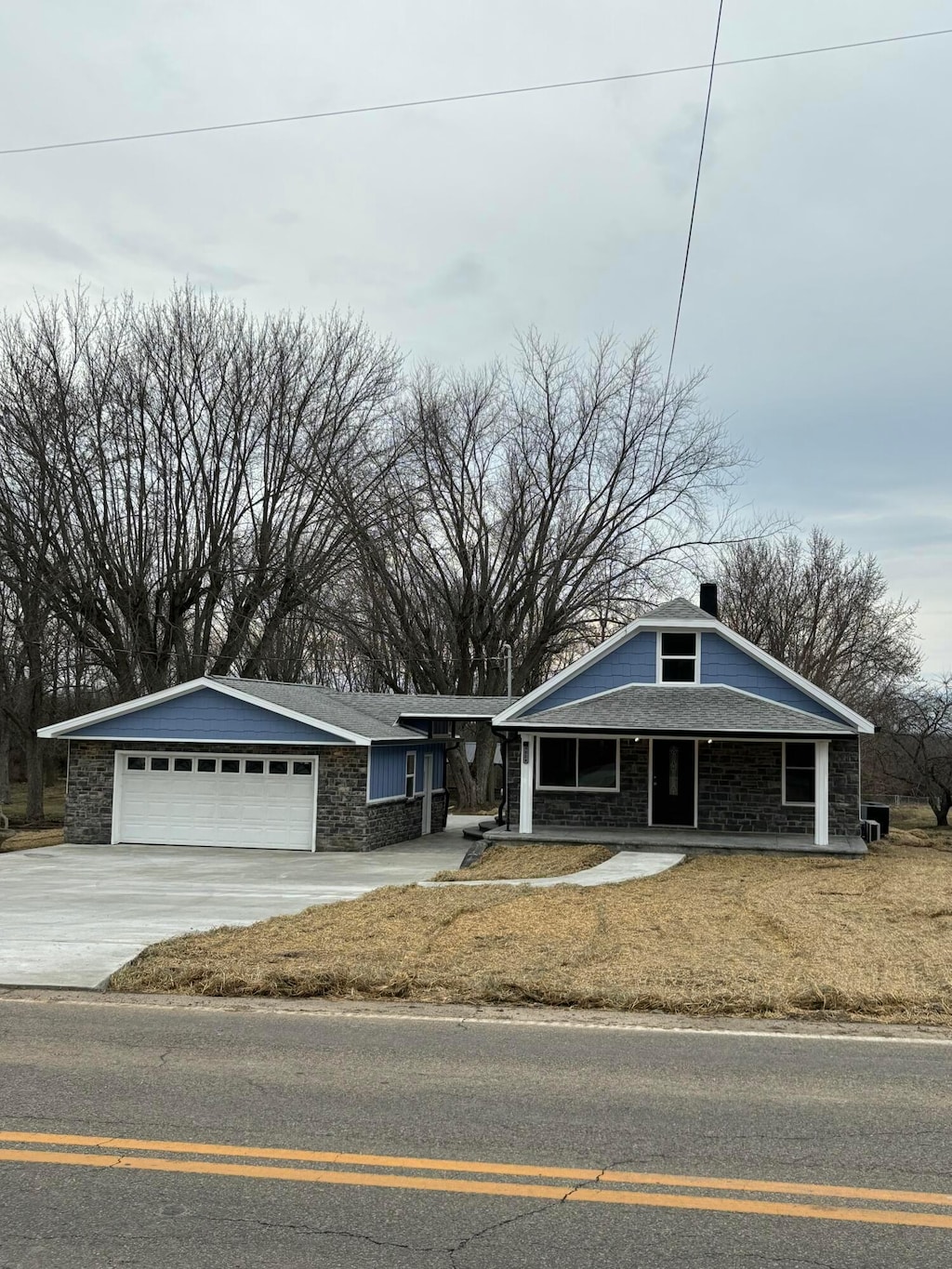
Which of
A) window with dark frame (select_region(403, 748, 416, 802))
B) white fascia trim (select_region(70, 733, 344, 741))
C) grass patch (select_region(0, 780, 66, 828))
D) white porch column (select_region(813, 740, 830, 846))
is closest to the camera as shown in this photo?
white porch column (select_region(813, 740, 830, 846))

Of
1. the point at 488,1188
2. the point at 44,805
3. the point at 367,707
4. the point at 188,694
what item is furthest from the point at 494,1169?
the point at 44,805

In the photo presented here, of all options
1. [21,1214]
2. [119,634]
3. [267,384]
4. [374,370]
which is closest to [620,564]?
[374,370]

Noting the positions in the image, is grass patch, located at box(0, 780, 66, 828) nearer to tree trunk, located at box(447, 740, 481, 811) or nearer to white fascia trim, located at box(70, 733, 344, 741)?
white fascia trim, located at box(70, 733, 344, 741)

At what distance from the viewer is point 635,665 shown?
24.0 m

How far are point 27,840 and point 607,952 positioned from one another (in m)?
19.2

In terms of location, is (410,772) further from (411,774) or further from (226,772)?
(226,772)

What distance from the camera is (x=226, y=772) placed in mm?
24359

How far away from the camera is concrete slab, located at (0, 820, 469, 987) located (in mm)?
11094

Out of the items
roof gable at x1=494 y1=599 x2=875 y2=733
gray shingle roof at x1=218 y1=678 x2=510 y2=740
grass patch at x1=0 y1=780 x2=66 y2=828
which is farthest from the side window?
grass patch at x1=0 y1=780 x2=66 y2=828

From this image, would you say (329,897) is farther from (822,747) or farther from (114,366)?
(114,366)

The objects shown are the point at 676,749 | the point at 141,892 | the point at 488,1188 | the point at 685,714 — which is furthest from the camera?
the point at 676,749

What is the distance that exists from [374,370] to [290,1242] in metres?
34.6

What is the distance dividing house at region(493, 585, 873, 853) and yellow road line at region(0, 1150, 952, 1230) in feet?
54.9

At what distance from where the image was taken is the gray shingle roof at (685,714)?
21000 mm
